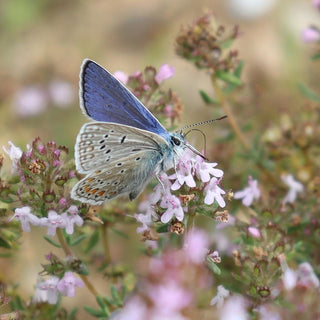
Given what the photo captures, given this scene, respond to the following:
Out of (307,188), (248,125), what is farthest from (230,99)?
(307,188)

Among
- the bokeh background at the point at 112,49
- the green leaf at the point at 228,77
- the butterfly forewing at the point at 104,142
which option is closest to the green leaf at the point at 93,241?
the butterfly forewing at the point at 104,142

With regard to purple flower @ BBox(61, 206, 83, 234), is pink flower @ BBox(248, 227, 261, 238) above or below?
below

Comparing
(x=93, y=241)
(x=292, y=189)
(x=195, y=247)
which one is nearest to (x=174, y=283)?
(x=195, y=247)

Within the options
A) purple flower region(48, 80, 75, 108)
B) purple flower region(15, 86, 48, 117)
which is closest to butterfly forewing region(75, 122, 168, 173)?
purple flower region(15, 86, 48, 117)

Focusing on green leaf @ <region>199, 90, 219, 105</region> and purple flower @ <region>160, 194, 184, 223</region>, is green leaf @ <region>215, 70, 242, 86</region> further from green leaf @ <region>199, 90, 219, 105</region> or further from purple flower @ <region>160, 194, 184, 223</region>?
purple flower @ <region>160, 194, 184, 223</region>

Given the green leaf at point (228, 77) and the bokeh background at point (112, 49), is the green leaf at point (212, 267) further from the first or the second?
the bokeh background at point (112, 49)

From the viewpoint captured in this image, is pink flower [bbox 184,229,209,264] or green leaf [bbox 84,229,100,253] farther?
green leaf [bbox 84,229,100,253]
